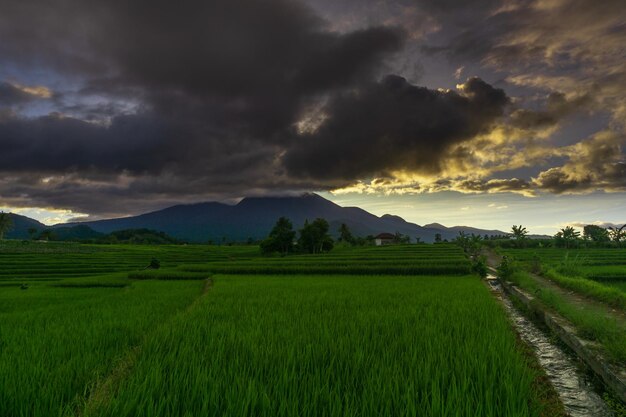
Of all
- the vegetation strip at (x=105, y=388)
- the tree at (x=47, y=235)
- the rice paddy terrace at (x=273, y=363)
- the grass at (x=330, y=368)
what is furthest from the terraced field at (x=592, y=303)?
the tree at (x=47, y=235)

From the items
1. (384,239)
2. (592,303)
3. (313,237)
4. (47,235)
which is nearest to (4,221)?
(47,235)

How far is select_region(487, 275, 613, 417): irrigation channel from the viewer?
5000 mm

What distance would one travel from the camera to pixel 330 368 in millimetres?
4074

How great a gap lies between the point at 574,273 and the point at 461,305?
13203 mm

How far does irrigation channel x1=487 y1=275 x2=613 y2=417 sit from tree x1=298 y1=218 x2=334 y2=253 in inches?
1987

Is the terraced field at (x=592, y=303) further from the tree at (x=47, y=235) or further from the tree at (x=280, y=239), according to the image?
the tree at (x=47, y=235)

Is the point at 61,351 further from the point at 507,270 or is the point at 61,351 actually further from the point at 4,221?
the point at 4,221

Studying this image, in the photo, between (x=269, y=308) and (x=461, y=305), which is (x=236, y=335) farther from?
(x=461, y=305)

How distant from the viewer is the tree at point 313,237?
60031mm

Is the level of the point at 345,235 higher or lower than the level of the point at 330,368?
higher

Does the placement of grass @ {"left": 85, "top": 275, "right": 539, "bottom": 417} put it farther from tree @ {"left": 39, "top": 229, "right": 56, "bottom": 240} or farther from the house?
tree @ {"left": 39, "top": 229, "right": 56, "bottom": 240}

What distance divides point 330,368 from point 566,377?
511 cm

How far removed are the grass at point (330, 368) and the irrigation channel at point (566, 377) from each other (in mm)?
1127

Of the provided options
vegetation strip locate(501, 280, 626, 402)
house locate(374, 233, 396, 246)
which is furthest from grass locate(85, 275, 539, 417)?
house locate(374, 233, 396, 246)
